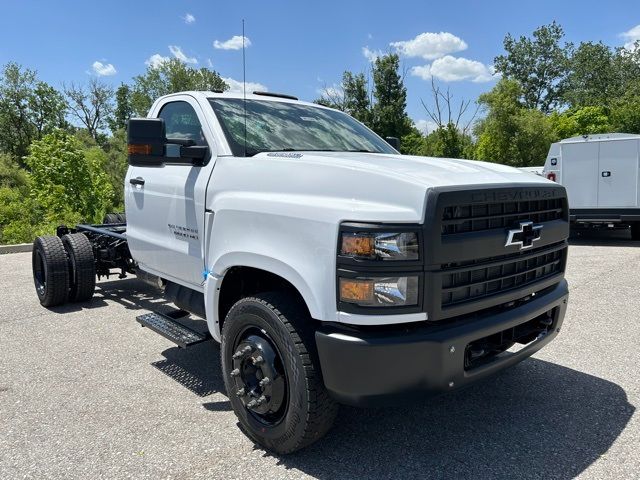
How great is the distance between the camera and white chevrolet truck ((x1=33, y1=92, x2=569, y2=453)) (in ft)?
7.59

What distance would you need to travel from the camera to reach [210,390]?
379 centimetres

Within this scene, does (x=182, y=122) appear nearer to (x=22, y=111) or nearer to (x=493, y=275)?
(x=493, y=275)

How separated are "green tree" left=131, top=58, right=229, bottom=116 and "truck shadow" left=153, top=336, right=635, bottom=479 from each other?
5308 cm

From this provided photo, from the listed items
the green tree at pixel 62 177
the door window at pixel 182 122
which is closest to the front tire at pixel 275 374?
the door window at pixel 182 122

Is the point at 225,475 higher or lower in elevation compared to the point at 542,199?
lower

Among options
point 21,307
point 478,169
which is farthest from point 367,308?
point 21,307

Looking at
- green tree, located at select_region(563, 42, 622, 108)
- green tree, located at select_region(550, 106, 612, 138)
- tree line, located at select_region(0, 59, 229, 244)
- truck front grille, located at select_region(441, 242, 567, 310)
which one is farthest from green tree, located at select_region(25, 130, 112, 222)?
green tree, located at select_region(563, 42, 622, 108)

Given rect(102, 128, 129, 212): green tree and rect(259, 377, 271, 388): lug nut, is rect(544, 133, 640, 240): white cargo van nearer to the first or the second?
rect(259, 377, 271, 388): lug nut

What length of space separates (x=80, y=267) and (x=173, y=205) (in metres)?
3.02

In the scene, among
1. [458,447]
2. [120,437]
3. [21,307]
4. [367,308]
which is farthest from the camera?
[21,307]

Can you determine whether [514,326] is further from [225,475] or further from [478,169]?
[225,475]

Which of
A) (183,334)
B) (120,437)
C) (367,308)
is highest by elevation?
(367,308)

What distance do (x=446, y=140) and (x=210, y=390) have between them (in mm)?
24451

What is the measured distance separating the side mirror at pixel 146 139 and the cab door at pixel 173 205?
130 millimetres
